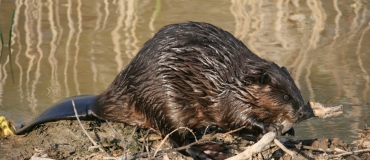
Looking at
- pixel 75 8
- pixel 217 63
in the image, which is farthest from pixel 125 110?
pixel 75 8

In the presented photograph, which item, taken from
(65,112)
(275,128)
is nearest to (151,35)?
(65,112)

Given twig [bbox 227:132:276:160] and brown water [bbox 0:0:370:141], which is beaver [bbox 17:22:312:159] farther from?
brown water [bbox 0:0:370:141]

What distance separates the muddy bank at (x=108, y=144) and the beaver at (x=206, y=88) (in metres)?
0.11

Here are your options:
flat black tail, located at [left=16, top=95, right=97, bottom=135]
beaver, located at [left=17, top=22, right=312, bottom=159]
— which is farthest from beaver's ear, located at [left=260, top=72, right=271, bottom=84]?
flat black tail, located at [left=16, top=95, right=97, bottom=135]

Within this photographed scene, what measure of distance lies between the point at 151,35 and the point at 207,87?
122 inches

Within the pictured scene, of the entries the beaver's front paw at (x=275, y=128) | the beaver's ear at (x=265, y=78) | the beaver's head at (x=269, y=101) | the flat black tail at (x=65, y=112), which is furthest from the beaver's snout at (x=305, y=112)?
the flat black tail at (x=65, y=112)

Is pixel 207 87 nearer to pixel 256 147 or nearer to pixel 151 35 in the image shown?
pixel 256 147

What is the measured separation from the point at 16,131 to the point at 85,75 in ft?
5.28

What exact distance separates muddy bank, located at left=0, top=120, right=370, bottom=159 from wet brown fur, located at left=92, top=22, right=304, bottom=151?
0.40 feet

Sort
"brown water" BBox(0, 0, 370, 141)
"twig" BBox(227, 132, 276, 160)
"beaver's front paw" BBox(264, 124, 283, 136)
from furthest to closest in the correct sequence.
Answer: "brown water" BBox(0, 0, 370, 141) < "beaver's front paw" BBox(264, 124, 283, 136) < "twig" BBox(227, 132, 276, 160)

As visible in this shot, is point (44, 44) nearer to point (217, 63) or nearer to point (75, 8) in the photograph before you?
point (75, 8)

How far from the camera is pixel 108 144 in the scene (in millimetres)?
3488

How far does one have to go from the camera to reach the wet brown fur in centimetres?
332

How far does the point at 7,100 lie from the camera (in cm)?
466
